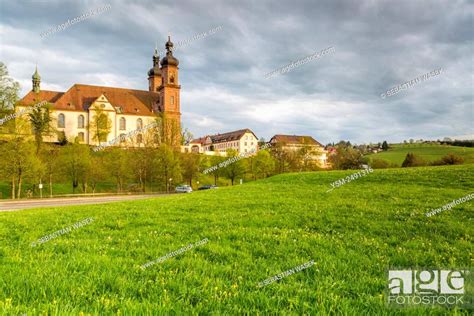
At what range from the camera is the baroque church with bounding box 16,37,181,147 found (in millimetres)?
83938

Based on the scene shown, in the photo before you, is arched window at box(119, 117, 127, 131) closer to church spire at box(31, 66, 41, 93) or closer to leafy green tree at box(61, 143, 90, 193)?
church spire at box(31, 66, 41, 93)

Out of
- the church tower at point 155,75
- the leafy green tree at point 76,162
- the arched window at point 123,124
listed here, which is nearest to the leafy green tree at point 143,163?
the leafy green tree at point 76,162

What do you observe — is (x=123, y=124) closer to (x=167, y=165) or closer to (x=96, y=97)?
(x=96, y=97)

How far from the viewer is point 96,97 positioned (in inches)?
3615

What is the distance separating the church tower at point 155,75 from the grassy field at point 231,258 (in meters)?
106

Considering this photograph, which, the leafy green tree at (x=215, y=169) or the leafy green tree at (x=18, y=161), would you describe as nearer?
the leafy green tree at (x=18, y=161)

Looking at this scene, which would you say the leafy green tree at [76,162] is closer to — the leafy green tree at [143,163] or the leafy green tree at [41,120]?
the leafy green tree at [143,163]

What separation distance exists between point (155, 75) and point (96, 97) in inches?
1024

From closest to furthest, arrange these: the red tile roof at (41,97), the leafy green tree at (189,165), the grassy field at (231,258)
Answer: the grassy field at (231,258)
the leafy green tree at (189,165)
the red tile roof at (41,97)

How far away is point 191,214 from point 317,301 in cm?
739

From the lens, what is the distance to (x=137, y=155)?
54.1m

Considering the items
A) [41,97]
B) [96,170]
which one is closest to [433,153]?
[96,170]

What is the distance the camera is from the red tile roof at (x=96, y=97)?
284ft

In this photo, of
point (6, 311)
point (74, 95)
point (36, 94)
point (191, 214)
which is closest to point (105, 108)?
point (74, 95)
